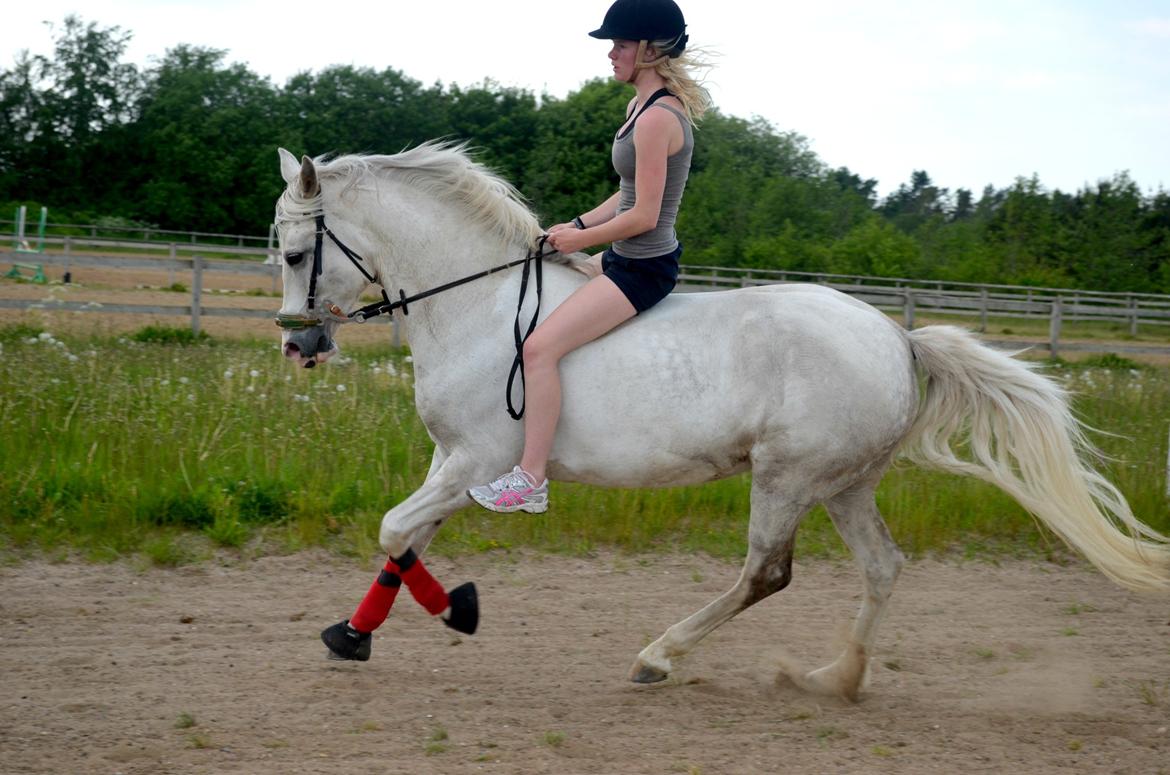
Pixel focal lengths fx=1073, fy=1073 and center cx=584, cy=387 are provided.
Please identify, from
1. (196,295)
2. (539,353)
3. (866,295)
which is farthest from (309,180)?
(866,295)

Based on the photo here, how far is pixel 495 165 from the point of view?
3600 cm

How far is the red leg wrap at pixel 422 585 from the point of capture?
15.4 feet

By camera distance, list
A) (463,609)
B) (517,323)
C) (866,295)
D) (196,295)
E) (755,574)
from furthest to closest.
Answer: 1. (866,295)
2. (196,295)
3. (463,609)
4. (755,574)
5. (517,323)

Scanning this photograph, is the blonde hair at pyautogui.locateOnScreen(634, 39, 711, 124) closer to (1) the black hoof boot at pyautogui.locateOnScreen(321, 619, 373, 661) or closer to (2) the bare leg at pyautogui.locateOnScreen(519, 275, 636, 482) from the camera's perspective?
(2) the bare leg at pyautogui.locateOnScreen(519, 275, 636, 482)

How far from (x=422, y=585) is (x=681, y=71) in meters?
2.48

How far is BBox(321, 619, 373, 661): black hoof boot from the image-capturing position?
478 cm

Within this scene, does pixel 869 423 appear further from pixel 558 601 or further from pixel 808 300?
pixel 558 601

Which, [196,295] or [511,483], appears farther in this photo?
[196,295]

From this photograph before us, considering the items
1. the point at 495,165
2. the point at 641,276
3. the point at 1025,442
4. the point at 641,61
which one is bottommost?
the point at 1025,442

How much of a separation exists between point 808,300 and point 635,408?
92cm

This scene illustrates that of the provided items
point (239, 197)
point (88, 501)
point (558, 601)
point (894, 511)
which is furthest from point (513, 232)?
point (239, 197)

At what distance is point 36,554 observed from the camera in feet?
20.3

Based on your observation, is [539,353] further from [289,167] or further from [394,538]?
[289,167]

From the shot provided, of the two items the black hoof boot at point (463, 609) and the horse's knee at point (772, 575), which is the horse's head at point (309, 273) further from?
the horse's knee at point (772, 575)
